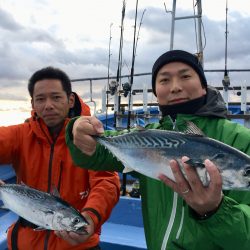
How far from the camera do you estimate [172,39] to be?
552 centimetres

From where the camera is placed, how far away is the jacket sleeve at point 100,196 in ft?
8.06

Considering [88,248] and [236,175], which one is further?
[88,248]

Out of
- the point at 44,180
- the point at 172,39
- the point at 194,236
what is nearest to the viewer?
the point at 194,236

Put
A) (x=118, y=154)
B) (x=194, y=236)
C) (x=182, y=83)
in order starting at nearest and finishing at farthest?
(x=194, y=236)
(x=118, y=154)
(x=182, y=83)

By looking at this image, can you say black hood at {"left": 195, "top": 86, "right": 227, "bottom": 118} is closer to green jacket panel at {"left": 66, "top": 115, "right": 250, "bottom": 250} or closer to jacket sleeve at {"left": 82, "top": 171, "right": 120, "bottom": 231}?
green jacket panel at {"left": 66, "top": 115, "right": 250, "bottom": 250}

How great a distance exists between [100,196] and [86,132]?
824 mm

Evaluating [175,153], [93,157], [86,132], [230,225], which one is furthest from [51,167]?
[230,225]

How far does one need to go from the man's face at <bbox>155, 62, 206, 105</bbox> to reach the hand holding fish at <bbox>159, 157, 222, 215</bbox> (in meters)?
0.61

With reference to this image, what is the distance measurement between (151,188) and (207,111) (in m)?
0.54

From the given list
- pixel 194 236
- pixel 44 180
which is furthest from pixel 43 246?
pixel 194 236

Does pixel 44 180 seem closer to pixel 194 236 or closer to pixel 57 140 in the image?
pixel 57 140

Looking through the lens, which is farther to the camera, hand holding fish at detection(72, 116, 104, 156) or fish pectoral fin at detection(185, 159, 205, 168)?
hand holding fish at detection(72, 116, 104, 156)

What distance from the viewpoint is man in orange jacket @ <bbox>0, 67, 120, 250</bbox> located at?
2.48 m

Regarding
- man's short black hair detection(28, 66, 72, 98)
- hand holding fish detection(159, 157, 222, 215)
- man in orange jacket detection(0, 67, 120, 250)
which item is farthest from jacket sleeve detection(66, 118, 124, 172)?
man's short black hair detection(28, 66, 72, 98)
